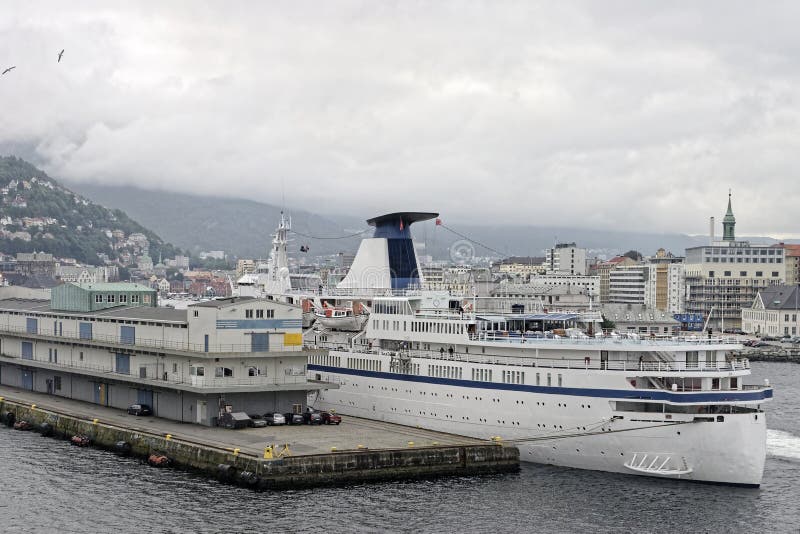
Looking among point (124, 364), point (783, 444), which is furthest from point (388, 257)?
point (783, 444)

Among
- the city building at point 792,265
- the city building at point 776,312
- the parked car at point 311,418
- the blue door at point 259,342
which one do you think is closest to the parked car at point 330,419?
the parked car at point 311,418

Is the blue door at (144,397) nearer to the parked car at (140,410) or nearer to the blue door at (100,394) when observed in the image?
the parked car at (140,410)

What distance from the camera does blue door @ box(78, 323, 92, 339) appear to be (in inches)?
2186

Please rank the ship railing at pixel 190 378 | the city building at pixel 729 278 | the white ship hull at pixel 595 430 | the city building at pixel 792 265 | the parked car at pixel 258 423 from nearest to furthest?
the white ship hull at pixel 595 430 < the parked car at pixel 258 423 < the ship railing at pixel 190 378 < the city building at pixel 729 278 < the city building at pixel 792 265

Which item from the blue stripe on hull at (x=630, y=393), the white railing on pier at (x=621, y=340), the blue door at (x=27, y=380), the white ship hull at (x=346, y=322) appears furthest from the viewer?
the blue door at (x=27, y=380)

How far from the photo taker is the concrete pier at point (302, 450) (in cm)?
3762

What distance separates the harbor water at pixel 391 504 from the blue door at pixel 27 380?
19.2 m

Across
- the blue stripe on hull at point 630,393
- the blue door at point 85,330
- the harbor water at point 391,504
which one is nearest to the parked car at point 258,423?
the harbor water at point 391,504

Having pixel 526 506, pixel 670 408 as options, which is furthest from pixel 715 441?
pixel 526 506

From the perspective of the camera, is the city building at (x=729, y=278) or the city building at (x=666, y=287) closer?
the city building at (x=729, y=278)

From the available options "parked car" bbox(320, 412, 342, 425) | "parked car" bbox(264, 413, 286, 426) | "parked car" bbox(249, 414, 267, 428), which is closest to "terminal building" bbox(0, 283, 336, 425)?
"parked car" bbox(264, 413, 286, 426)

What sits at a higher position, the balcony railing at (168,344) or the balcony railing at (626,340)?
the balcony railing at (626,340)

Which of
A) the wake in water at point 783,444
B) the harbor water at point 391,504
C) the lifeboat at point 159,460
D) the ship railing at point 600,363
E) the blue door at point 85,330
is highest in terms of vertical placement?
the blue door at point 85,330

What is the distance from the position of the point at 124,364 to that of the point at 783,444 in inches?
1334
